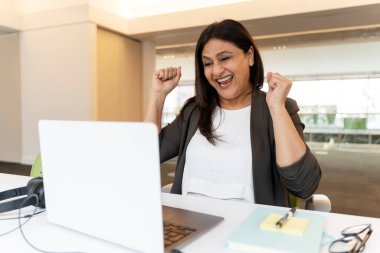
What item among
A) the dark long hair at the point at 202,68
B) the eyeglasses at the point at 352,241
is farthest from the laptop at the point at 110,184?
the dark long hair at the point at 202,68

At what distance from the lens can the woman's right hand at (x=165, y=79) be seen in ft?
5.45

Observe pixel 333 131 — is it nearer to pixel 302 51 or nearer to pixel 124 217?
pixel 302 51

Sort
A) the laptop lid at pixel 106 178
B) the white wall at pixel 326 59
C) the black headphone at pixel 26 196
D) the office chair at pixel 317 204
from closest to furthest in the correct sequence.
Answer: the laptop lid at pixel 106 178, the black headphone at pixel 26 196, the office chair at pixel 317 204, the white wall at pixel 326 59

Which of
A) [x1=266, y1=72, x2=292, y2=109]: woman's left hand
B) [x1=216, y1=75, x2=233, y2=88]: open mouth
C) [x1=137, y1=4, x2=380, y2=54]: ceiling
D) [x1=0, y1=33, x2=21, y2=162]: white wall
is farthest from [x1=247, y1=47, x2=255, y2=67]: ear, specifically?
[x1=0, y1=33, x2=21, y2=162]: white wall

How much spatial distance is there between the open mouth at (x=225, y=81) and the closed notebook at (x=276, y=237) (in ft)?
2.45

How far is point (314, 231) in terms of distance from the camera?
789 mm

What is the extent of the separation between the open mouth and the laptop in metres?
0.75

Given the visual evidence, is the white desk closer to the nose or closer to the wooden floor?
the nose

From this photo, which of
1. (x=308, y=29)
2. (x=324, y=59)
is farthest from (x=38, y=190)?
(x=324, y=59)

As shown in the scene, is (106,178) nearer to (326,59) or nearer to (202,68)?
(202,68)

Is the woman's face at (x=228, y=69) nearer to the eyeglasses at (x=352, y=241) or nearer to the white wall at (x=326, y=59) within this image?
the eyeglasses at (x=352, y=241)

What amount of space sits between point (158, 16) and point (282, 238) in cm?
588

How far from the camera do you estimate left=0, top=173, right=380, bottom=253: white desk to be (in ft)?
2.50

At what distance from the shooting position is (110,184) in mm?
696
